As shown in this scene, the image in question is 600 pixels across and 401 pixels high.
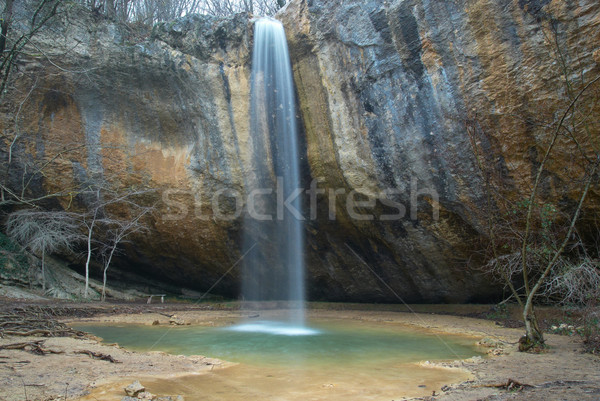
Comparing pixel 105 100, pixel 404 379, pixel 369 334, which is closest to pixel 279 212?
pixel 369 334

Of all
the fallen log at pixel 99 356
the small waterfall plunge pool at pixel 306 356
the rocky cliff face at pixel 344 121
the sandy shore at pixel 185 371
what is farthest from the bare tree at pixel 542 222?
the fallen log at pixel 99 356

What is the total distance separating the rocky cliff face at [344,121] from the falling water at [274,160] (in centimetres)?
32

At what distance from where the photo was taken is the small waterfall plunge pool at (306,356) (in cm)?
421

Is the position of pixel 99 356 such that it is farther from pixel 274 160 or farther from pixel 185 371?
pixel 274 160

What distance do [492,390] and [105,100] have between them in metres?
13.4

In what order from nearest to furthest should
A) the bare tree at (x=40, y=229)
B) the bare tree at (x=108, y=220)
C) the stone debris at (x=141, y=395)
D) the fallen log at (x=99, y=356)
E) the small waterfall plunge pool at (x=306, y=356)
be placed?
1. the stone debris at (x=141, y=395)
2. the small waterfall plunge pool at (x=306, y=356)
3. the fallen log at (x=99, y=356)
4. the bare tree at (x=40, y=229)
5. the bare tree at (x=108, y=220)

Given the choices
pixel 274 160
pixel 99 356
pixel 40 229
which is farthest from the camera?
pixel 40 229

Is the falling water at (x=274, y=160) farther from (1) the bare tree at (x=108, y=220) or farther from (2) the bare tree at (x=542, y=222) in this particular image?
(2) the bare tree at (x=542, y=222)

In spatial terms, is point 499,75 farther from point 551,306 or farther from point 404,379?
point 404,379

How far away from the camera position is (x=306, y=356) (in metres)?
6.18

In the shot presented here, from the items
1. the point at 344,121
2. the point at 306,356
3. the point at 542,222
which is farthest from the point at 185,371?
the point at 344,121

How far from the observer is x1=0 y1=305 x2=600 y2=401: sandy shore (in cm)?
381

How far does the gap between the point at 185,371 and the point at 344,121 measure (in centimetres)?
747

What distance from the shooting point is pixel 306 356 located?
6.18 meters
